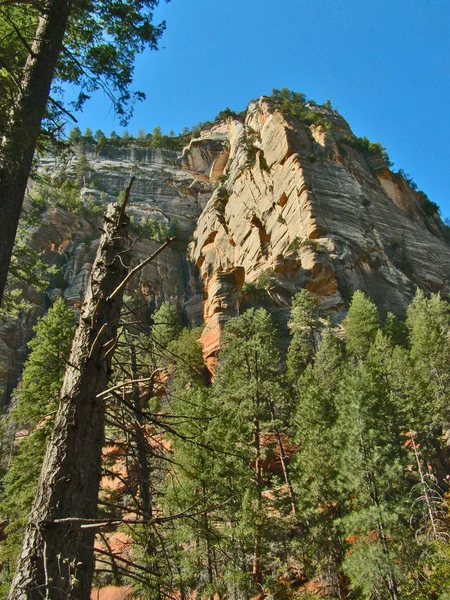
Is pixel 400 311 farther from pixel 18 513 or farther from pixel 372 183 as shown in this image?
pixel 18 513

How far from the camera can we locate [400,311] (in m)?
43.0

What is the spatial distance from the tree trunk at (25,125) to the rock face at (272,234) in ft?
95.8

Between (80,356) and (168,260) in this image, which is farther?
(168,260)

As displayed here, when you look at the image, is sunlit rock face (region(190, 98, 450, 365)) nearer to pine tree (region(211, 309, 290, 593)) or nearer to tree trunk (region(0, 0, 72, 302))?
pine tree (region(211, 309, 290, 593))

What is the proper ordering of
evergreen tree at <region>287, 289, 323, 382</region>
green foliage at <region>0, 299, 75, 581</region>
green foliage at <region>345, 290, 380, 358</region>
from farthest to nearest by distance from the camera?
evergreen tree at <region>287, 289, 323, 382</region> < green foliage at <region>345, 290, 380, 358</region> < green foliage at <region>0, 299, 75, 581</region>

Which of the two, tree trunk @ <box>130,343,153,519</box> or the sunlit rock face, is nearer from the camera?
tree trunk @ <box>130,343,153,519</box>

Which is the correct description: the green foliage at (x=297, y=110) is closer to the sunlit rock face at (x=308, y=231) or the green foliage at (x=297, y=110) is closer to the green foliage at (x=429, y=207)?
the sunlit rock face at (x=308, y=231)

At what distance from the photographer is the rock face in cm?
4234

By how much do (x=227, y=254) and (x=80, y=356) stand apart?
51.9 metres

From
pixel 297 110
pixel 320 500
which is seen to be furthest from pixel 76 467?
pixel 297 110

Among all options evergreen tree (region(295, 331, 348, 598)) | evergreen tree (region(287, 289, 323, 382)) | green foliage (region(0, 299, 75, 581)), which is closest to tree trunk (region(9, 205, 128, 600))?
green foliage (region(0, 299, 75, 581))

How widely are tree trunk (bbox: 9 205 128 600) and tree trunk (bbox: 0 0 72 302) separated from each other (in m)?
1.98

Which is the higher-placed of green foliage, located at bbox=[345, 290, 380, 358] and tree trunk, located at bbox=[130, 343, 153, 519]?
green foliage, located at bbox=[345, 290, 380, 358]

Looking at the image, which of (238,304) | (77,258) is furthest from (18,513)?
(77,258)
